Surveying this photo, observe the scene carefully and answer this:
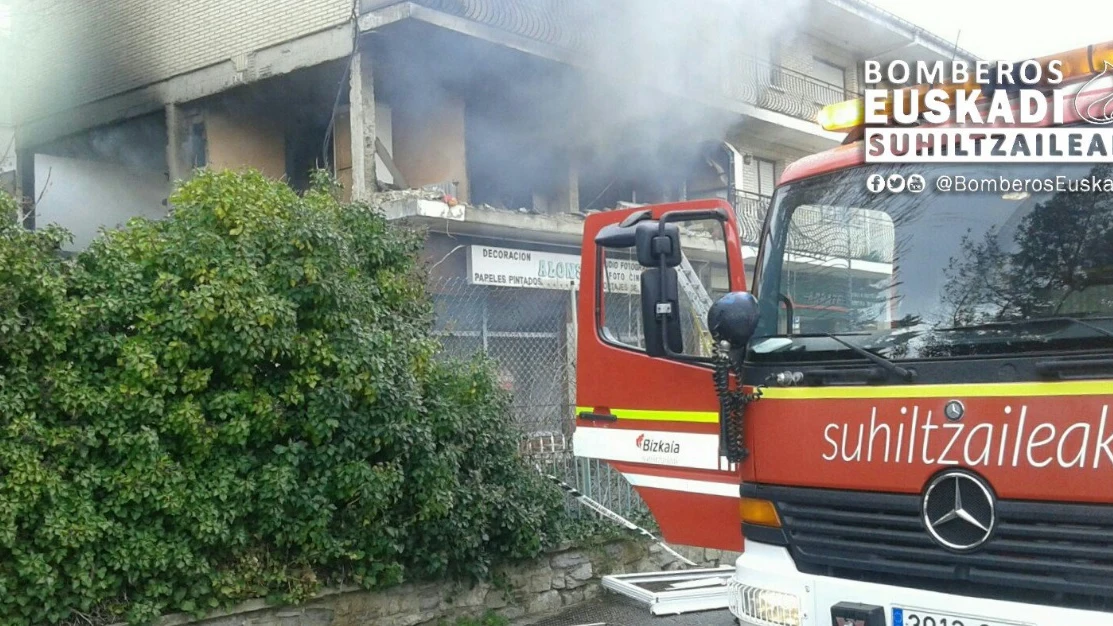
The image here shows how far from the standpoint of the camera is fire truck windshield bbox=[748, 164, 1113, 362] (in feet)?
12.4

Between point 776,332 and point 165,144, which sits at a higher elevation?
point 165,144

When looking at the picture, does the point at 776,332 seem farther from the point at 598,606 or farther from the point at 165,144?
the point at 165,144

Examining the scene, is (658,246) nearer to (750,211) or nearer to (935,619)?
(935,619)

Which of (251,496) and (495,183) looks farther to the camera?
(495,183)

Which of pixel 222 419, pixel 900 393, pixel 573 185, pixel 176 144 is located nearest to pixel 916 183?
pixel 900 393

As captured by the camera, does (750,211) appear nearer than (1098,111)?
No

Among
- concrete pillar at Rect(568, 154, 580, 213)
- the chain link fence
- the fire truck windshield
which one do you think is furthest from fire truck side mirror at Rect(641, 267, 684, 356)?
concrete pillar at Rect(568, 154, 580, 213)

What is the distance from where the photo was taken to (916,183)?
4.33 m

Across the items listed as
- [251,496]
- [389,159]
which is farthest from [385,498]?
[389,159]

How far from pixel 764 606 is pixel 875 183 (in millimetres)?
1775

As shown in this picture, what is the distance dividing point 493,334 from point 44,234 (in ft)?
21.1

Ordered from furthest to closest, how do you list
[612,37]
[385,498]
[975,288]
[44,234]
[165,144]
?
1. [165,144]
2. [612,37]
3. [385,498]
4. [44,234]
5. [975,288]

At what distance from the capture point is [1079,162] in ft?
13.1

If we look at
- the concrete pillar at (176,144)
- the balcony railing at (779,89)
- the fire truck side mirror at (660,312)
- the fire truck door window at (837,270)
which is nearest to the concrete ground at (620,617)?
the fire truck side mirror at (660,312)
